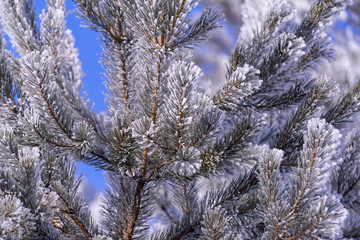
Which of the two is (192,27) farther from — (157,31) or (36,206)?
(36,206)

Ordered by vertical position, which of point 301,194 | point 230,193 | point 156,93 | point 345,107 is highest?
point 156,93

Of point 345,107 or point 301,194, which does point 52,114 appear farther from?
point 345,107

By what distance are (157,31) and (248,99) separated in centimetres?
57

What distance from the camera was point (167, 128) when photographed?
50.6 inches

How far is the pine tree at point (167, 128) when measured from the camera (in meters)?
1.21

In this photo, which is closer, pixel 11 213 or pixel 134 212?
pixel 11 213

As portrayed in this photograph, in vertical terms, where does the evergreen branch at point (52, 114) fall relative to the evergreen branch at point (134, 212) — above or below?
above

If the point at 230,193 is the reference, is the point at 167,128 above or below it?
above

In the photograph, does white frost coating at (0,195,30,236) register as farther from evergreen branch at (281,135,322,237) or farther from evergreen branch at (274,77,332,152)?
evergreen branch at (274,77,332,152)

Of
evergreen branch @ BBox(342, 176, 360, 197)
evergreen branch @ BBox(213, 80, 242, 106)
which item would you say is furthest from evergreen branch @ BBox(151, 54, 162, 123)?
evergreen branch @ BBox(342, 176, 360, 197)

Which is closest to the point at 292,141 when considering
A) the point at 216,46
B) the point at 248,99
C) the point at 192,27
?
the point at 248,99

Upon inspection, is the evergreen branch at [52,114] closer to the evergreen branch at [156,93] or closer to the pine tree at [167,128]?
the pine tree at [167,128]

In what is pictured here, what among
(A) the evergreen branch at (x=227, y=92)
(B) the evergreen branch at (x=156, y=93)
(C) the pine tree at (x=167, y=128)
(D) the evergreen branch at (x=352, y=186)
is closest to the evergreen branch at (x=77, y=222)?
(C) the pine tree at (x=167, y=128)

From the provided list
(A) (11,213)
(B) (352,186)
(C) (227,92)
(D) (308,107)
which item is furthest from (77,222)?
(B) (352,186)
